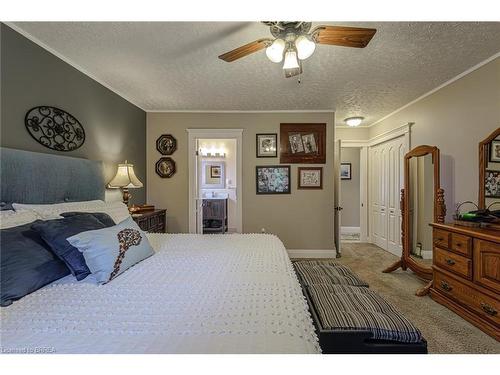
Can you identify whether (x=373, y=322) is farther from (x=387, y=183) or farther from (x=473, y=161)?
(x=387, y=183)

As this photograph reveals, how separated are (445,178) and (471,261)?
1.19 m

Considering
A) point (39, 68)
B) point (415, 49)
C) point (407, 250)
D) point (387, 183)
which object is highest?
point (415, 49)

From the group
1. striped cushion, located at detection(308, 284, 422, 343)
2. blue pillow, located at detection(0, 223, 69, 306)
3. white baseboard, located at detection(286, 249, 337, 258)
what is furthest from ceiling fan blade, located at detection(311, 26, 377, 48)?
white baseboard, located at detection(286, 249, 337, 258)

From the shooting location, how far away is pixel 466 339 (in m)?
1.80

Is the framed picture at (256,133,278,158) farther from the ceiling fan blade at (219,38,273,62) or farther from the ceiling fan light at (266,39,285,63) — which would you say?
the ceiling fan light at (266,39,285,63)

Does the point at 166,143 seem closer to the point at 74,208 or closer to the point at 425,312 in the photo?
the point at 74,208

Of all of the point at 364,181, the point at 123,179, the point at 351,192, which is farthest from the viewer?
the point at 351,192

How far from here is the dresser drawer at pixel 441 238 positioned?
7.43 ft

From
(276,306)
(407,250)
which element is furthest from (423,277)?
(276,306)

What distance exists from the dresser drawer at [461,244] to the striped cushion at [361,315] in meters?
1.16

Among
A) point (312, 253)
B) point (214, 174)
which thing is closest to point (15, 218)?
point (312, 253)

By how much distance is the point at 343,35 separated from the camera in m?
1.49

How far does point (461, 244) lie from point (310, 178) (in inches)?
84.5

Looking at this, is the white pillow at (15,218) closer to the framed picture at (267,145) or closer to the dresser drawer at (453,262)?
the framed picture at (267,145)
